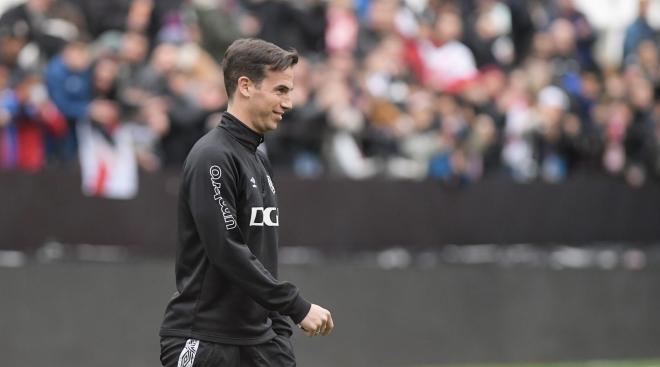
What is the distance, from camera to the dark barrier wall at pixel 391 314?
11.5 metres

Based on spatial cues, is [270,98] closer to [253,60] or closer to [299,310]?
[253,60]

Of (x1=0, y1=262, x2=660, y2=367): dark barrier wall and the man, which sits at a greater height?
the man

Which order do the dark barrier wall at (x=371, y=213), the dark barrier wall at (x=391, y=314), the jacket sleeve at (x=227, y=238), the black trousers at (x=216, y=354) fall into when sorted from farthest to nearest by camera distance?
1. the dark barrier wall at (x=391, y=314)
2. the dark barrier wall at (x=371, y=213)
3. the black trousers at (x=216, y=354)
4. the jacket sleeve at (x=227, y=238)

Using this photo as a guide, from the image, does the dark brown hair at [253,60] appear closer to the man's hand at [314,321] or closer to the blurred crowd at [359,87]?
the man's hand at [314,321]

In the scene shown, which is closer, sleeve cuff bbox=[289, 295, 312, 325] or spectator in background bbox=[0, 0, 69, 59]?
sleeve cuff bbox=[289, 295, 312, 325]

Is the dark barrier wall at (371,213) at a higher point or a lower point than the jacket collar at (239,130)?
lower

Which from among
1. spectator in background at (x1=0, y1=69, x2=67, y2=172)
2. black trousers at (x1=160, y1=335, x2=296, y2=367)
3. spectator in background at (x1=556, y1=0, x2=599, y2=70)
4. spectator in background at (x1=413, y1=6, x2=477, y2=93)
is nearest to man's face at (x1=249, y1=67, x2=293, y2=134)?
black trousers at (x1=160, y1=335, x2=296, y2=367)

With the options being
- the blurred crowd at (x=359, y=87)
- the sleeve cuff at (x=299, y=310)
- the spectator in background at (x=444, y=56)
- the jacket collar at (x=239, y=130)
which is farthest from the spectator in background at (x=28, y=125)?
the sleeve cuff at (x=299, y=310)

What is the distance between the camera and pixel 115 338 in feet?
38.8

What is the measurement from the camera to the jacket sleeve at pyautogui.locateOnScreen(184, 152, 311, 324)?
17.2 feet

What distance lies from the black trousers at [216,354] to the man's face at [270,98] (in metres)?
0.94

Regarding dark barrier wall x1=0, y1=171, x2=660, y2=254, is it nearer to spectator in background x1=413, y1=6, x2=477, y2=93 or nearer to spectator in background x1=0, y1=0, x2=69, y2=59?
spectator in background x1=0, y1=0, x2=69, y2=59

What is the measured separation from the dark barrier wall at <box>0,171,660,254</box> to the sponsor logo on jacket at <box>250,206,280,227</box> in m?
5.98

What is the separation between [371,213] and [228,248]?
7.70m
